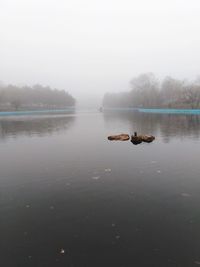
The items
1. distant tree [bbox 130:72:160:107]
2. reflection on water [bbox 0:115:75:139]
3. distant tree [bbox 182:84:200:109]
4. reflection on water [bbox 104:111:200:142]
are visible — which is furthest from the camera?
distant tree [bbox 130:72:160:107]

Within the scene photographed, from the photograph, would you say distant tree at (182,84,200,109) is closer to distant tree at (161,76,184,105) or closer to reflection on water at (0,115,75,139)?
distant tree at (161,76,184,105)

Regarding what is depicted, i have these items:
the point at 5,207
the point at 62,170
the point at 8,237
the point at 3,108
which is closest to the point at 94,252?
the point at 8,237

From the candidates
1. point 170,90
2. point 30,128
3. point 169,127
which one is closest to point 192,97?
point 170,90

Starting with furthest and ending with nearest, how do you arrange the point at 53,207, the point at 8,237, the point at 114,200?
1. the point at 114,200
2. the point at 53,207
3. the point at 8,237

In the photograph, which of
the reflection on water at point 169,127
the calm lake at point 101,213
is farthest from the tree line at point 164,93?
the calm lake at point 101,213

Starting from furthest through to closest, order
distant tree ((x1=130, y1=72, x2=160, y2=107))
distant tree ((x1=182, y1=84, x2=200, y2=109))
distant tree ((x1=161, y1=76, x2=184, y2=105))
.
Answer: distant tree ((x1=130, y1=72, x2=160, y2=107))
distant tree ((x1=161, y1=76, x2=184, y2=105))
distant tree ((x1=182, y1=84, x2=200, y2=109))

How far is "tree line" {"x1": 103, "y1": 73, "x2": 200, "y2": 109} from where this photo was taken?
111 meters

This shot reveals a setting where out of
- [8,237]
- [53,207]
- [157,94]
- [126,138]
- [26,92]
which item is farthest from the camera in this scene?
[26,92]

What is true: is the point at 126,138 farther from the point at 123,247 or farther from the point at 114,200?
the point at 123,247

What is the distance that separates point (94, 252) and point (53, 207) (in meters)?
3.79

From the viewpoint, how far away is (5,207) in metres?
10.5

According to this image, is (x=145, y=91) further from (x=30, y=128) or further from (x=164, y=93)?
(x=30, y=128)

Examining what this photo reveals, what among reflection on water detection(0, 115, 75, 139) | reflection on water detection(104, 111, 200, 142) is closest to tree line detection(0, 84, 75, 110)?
reflection on water detection(0, 115, 75, 139)

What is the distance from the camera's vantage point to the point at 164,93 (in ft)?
456
